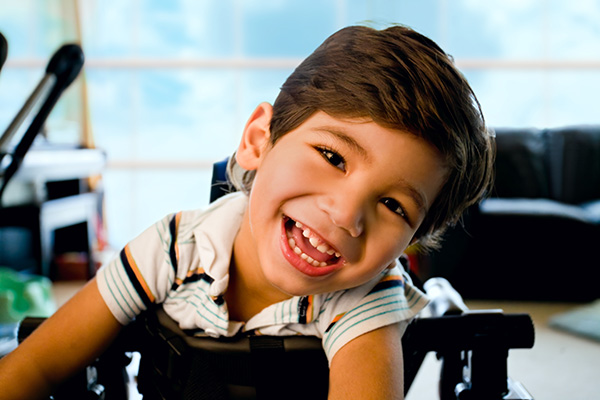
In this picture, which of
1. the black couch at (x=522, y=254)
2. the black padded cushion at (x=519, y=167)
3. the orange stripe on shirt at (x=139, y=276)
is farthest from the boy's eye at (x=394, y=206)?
the black padded cushion at (x=519, y=167)

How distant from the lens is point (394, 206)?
70cm

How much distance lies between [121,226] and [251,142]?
3.65 metres

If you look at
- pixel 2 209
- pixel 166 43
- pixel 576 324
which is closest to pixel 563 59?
pixel 576 324

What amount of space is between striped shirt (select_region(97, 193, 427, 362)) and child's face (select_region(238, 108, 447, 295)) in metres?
0.08

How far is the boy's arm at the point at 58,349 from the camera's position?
2.56 ft

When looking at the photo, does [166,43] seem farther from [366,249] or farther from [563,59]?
[366,249]

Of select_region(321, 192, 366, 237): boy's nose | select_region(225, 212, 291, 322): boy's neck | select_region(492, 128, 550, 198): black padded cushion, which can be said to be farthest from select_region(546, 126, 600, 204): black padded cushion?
select_region(321, 192, 366, 237): boy's nose

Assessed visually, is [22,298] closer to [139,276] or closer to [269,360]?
[139,276]

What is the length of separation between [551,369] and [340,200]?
5.40 feet

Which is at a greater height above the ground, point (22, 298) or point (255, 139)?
point (255, 139)

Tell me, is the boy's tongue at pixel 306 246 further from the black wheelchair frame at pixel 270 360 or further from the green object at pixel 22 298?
the green object at pixel 22 298

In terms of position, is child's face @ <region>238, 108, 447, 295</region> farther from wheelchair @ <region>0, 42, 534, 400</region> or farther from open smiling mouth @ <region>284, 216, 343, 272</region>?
wheelchair @ <region>0, 42, 534, 400</region>

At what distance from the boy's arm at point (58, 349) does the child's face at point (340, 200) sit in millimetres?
285

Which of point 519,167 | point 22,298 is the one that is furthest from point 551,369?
point 22,298
